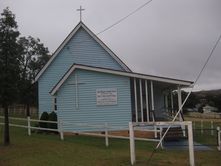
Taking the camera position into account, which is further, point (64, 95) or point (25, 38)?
point (25, 38)

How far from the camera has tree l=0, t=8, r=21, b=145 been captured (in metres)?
21.2

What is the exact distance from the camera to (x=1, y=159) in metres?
16.6

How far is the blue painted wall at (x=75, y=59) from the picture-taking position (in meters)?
33.1

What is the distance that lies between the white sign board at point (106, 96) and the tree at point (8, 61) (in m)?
7.18

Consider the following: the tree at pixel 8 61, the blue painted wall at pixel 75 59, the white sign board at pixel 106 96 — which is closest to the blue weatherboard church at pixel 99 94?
the white sign board at pixel 106 96

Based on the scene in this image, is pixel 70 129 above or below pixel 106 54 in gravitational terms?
below

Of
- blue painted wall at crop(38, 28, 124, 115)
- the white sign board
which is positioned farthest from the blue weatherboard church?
blue painted wall at crop(38, 28, 124, 115)

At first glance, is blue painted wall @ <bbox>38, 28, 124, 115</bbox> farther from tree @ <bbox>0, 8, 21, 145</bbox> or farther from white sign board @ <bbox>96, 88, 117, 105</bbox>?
tree @ <bbox>0, 8, 21, 145</bbox>

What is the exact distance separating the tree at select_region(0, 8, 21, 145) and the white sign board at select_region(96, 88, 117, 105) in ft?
23.6

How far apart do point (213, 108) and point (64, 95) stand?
6441cm

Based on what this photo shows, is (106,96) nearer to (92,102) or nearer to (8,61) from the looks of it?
(92,102)

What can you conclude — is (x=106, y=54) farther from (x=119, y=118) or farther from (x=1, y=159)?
(x=1, y=159)

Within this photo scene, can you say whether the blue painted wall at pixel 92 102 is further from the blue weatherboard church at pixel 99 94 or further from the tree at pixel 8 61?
the tree at pixel 8 61

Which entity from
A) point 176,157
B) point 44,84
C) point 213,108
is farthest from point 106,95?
point 213,108
